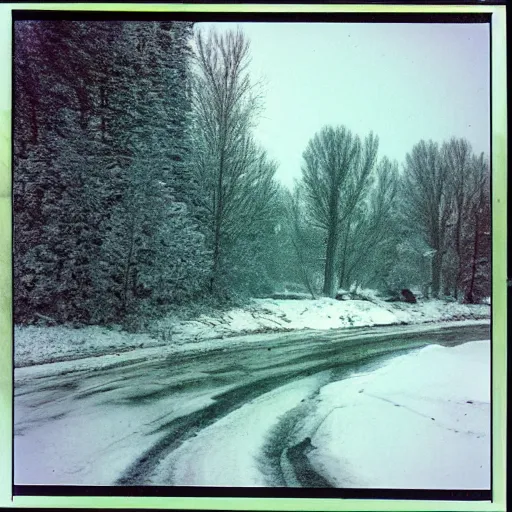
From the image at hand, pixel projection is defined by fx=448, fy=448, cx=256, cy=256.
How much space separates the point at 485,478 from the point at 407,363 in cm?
85

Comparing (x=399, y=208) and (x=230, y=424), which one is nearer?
(x=230, y=424)

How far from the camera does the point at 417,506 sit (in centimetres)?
283

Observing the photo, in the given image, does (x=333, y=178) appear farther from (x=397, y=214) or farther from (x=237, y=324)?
(x=237, y=324)

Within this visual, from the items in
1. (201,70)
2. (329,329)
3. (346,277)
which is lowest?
(329,329)

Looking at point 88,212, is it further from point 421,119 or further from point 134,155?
point 421,119

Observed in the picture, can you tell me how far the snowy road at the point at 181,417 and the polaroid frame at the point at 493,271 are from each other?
104mm

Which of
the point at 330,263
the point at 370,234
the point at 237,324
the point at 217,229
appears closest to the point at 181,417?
the point at 237,324

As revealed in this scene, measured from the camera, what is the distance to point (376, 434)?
9.48 feet

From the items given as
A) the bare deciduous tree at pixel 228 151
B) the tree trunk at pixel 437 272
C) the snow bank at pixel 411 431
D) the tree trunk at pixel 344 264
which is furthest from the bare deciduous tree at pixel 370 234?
the snow bank at pixel 411 431

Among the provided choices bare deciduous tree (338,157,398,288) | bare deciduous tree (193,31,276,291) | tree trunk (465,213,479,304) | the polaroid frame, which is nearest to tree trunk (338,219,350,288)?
bare deciduous tree (338,157,398,288)

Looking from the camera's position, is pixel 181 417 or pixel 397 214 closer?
pixel 181 417

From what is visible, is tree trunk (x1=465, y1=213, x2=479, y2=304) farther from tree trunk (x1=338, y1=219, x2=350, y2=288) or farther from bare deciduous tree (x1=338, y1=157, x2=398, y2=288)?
tree trunk (x1=338, y1=219, x2=350, y2=288)

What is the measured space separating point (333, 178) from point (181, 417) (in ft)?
6.15

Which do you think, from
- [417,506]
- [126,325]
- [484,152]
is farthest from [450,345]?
[126,325]
